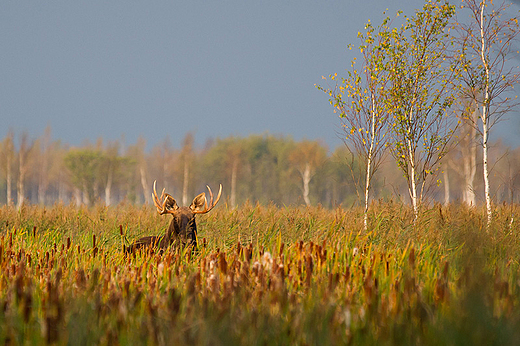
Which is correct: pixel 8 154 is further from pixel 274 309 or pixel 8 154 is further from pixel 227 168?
pixel 274 309

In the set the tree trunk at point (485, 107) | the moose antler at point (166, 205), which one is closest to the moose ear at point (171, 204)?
the moose antler at point (166, 205)

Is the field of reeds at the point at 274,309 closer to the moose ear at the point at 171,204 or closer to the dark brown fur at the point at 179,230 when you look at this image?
Answer: the dark brown fur at the point at 179,230

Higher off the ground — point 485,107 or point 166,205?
point 485,107

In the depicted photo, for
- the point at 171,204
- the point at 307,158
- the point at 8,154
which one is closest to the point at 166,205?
the point at 171,204

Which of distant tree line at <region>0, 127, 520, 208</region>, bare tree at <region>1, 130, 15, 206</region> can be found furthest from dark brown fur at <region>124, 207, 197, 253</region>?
bare tree at <region>1, 130, 15, 206</region>

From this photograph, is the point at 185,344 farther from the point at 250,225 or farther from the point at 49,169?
the point at 49,169

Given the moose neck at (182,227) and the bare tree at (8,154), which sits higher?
the bare tree at (8,154)

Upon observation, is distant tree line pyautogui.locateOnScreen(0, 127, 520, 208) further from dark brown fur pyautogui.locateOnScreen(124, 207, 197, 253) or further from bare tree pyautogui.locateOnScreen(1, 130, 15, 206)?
dark brown fur pyautogui.locateOnScreen(124, 207, 197, 253)

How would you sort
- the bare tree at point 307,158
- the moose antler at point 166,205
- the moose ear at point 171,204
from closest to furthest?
the moose antler at point 166,205 < the moose ear at point 171,204 < the bare tree at point 307,158

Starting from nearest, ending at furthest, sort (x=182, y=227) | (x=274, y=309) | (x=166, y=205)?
(x=274, y=309)
(x=182, y=227)
(x=166, y=205)

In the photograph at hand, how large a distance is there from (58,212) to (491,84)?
1418 cm

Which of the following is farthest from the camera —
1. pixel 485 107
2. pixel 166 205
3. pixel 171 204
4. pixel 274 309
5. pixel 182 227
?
pixel 485 107

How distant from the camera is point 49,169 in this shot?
7681 centimetres

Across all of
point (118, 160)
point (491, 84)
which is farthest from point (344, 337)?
point (118, 160)
